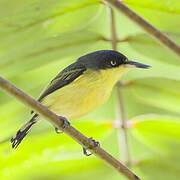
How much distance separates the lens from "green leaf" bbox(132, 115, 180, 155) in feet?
5.78

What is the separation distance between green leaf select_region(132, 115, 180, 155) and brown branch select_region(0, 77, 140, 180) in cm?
35

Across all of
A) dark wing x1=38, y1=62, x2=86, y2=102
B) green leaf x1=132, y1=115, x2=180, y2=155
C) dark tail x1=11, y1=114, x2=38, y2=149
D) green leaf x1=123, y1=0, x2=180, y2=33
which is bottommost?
green leaf x1=132, y1=115, x2=180, y2=155

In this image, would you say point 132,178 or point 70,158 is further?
point 70,158

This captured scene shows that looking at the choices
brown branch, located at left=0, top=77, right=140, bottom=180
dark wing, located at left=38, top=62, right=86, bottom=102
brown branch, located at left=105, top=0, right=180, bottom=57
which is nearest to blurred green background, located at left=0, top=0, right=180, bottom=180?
dark wing, located at left=38, top=62, right=86, bottom=102

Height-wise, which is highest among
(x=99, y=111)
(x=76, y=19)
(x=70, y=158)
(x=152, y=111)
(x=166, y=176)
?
(x=76, y=19)

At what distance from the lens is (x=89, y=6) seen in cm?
169

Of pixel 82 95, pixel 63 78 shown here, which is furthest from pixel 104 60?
pixel 82 95

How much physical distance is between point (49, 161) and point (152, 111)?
1.83 feet

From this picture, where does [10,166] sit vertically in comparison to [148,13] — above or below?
below

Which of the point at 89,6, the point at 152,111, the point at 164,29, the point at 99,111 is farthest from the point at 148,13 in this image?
the point at 99,111

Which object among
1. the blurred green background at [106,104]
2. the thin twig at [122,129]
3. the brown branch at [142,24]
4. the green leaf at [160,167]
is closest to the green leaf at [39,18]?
the blurred green background at [106,104]

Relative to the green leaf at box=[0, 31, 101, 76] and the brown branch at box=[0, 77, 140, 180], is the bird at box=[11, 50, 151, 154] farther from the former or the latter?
the brown branch at box=[0, 77, 140, 180]

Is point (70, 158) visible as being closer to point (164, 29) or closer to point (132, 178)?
point (132, 178)

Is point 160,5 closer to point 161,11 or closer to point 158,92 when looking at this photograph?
point 161,11
